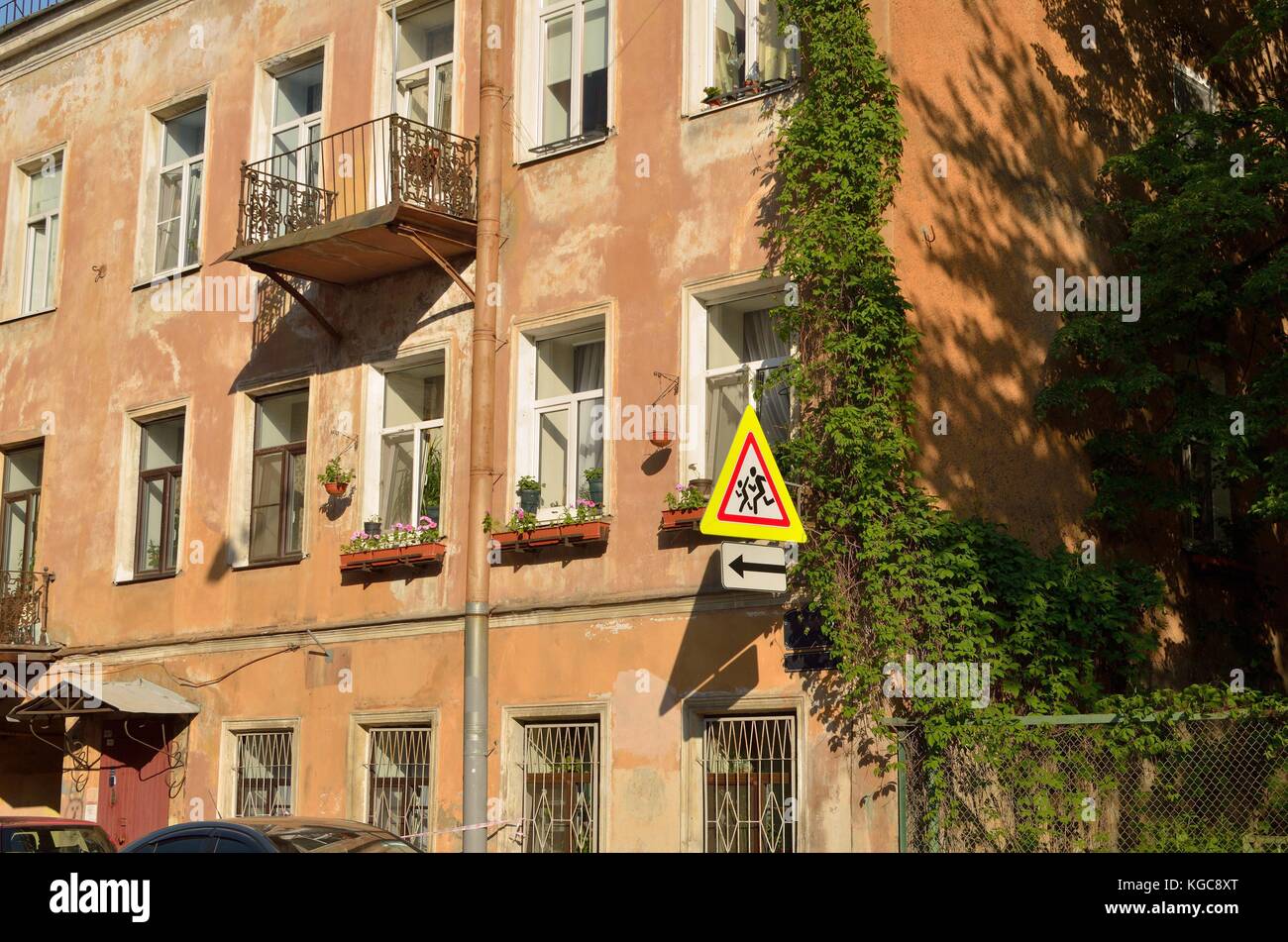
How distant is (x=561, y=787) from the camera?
14.8 m

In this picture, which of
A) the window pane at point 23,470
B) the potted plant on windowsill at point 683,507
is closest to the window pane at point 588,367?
the potted plant on windowsill at point 683,507

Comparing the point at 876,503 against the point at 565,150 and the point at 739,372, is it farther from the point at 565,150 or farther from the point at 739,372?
the point at 565,150

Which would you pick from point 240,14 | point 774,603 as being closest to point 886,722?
point 774,603

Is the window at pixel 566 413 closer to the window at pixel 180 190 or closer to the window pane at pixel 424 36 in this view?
the window pane at pixel 424 36

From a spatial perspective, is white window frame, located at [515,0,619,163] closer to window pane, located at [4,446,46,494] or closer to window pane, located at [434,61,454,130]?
window pane, located at [434,61,454,130]

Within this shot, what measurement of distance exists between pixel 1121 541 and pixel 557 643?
5534mm

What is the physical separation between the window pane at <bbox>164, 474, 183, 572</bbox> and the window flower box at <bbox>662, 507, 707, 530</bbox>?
7.70 m

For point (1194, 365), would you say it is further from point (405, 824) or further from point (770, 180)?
point (405, 824)

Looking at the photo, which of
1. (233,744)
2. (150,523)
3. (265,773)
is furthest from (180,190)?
(265,773)

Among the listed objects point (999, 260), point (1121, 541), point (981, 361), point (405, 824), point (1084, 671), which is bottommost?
point (405, 824)

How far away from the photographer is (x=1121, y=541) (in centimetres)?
1526

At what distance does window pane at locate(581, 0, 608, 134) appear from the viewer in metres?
16.0

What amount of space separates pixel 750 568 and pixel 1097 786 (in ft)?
10.1

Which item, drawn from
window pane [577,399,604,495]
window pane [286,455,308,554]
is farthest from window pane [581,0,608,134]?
window pane [286,455,308,554]
